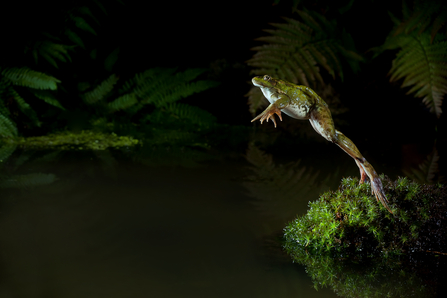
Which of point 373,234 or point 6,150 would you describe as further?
point 6,150

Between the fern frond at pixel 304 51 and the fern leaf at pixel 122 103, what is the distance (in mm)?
1517

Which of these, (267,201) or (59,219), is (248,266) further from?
(59,219)

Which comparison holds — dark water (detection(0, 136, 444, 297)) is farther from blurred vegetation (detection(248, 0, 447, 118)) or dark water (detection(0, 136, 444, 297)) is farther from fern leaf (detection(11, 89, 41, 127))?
blurred vegetation (detection(248, 0, 447, 118))

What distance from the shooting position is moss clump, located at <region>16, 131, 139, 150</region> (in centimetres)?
379

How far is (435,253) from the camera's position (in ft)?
6.34

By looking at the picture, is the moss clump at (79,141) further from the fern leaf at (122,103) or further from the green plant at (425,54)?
the green plant at (425,54)

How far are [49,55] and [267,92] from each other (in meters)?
3.17

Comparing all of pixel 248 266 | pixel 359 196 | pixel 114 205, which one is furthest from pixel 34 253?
pixel 359 196

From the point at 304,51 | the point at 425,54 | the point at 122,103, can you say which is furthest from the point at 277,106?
the point at 122,103

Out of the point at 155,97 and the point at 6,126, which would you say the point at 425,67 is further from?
the point at 6,126

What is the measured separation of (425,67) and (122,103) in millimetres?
3113

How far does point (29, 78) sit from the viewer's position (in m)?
4.03

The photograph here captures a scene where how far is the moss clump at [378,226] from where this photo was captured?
6.37 ft

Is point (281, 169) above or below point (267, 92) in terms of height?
below
